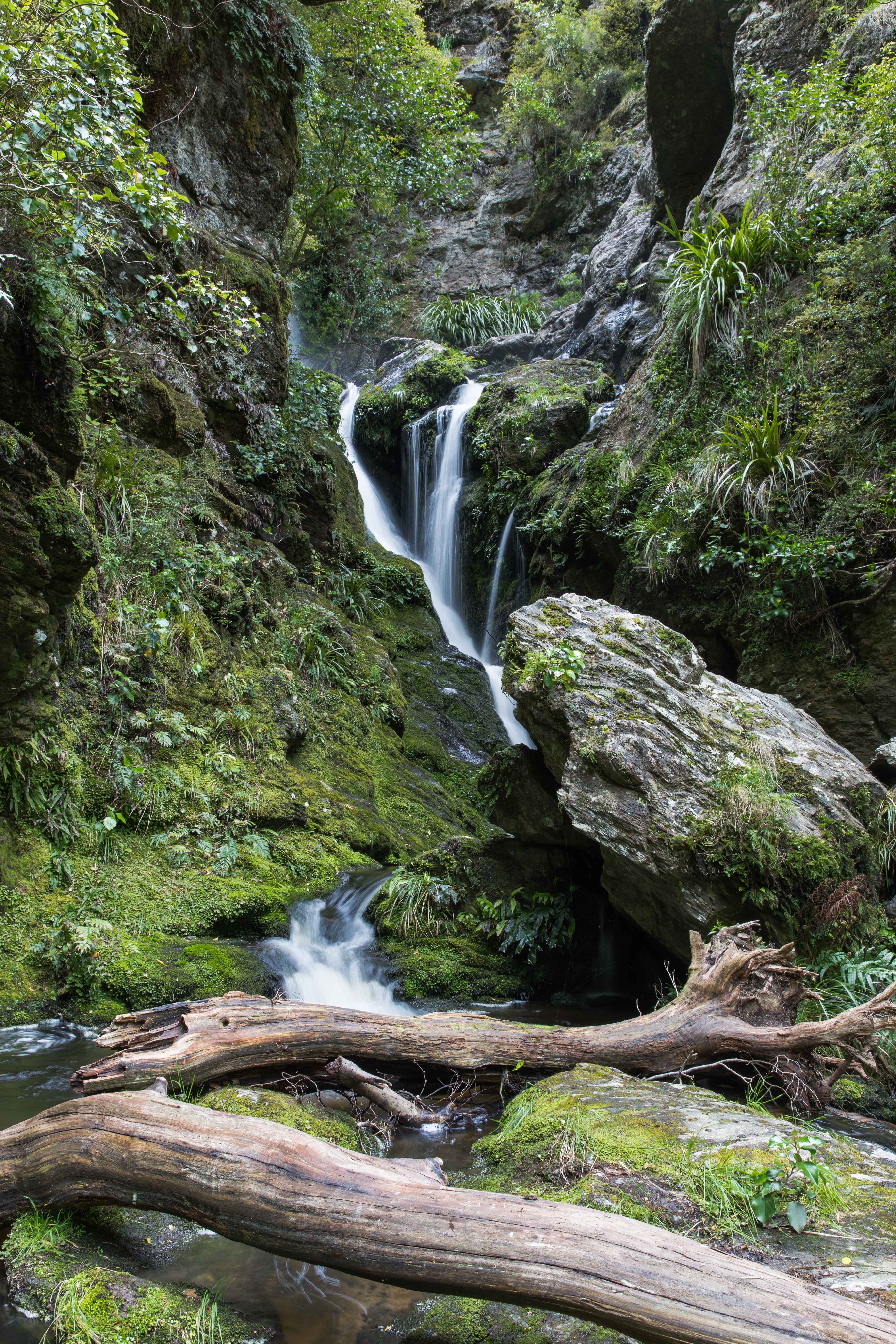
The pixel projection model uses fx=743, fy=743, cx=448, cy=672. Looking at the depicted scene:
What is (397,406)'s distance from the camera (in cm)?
1457

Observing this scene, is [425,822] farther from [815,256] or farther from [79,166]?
[815,256]

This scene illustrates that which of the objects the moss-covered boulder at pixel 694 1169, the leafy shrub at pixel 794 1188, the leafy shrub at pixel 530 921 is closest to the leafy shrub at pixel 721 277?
the leafy shrub at pixel 530 921

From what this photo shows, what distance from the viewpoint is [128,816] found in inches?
218

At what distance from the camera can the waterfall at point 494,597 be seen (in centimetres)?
1181

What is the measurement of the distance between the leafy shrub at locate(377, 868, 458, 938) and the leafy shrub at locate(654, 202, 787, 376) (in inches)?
253

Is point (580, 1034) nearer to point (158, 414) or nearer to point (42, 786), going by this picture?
point (42, 786)

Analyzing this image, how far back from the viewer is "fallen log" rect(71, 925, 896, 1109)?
343cm

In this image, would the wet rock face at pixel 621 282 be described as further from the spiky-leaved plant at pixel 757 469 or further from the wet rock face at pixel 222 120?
the wet rock face at pixel 222 120

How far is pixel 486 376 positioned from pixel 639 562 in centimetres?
850

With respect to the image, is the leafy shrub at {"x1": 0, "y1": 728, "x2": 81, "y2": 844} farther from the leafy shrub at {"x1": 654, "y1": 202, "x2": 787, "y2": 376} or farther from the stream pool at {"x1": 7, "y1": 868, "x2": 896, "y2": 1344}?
the leafy shrub at {"x1": 654, "y1": 202, "x2": 787, "y2": 376}

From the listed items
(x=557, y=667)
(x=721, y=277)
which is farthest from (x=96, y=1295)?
(x=721, y=277)

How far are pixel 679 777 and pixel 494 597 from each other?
7.45 meters

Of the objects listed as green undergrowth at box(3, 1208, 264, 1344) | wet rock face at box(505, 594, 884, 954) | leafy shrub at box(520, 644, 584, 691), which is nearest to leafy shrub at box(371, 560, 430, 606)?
wet rock face at box(505, 594, 884, 954)

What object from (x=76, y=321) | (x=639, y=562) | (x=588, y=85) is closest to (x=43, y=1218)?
(x=76, y=321)
